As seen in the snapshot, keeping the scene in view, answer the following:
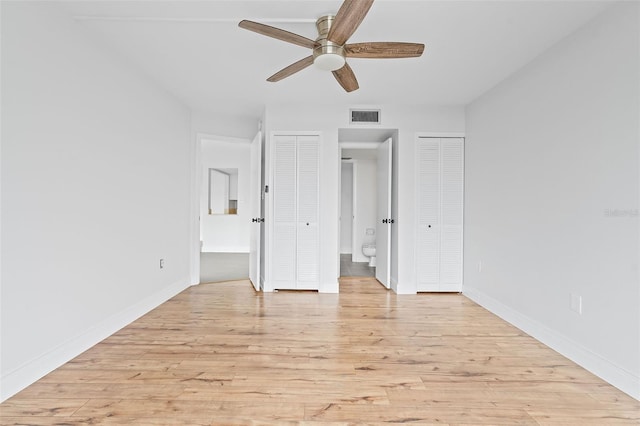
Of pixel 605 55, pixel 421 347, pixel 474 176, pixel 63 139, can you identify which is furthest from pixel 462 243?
pixel 63 139

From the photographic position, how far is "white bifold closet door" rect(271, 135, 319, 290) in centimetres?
401

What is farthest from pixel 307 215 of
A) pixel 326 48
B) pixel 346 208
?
pixel 346 208

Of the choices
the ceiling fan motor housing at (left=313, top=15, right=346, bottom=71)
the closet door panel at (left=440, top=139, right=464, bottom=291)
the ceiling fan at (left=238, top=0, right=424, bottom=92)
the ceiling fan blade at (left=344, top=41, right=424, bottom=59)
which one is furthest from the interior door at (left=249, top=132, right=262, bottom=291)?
the closet door panel at (left=440, top=139, right=464, bottom=291)

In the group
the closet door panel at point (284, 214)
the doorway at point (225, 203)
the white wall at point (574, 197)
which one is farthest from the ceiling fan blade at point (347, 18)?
the doorway at point (225, 203)

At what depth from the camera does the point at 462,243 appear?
4.00 meters

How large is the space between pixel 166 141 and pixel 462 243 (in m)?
3.78

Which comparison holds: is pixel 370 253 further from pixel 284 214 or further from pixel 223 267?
pixel 223 267

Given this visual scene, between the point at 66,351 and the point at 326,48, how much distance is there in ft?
8.81

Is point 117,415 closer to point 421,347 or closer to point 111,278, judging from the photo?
point 111,278

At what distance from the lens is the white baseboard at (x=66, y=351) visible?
1.74 meters

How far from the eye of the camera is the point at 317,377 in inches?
77.3

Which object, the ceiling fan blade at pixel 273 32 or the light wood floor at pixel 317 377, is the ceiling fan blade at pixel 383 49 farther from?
the light wood floor at pixel 317 377

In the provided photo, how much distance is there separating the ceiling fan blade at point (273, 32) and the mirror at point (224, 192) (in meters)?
6.28

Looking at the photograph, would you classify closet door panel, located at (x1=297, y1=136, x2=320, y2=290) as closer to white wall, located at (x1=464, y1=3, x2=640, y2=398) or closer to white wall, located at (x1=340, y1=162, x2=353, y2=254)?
white wall, located at (x1=464, y1=3, x2=640, y2=398)
